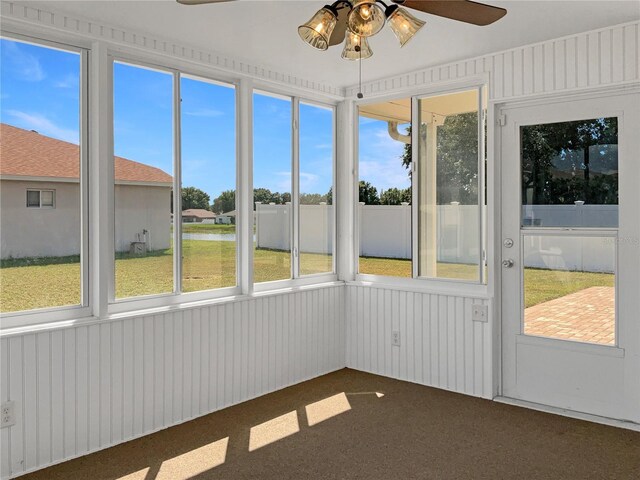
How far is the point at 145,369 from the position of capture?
3414mm

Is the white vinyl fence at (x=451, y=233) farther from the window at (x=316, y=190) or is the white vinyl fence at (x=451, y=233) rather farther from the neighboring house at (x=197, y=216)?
the neighboring house at (x=197, y=216)

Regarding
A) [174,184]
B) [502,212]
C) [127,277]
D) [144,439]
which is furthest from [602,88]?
[144,439]

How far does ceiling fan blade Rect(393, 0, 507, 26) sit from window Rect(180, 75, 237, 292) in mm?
2083

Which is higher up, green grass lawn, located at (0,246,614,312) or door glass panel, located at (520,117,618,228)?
door glass panel, located at (520,117,618,228)

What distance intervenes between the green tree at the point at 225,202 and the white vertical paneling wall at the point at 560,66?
1.86 meters

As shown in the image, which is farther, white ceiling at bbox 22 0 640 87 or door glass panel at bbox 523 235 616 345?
door glass panel at bbox 523 235 616 345

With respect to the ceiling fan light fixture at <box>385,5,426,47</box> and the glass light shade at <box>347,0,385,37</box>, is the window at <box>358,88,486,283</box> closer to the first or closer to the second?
the ceiling fan light fixture at <box>385,5,426,47</box>

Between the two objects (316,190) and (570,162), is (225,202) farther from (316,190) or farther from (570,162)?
(570,162)

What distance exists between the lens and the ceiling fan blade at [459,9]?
2.13 metres

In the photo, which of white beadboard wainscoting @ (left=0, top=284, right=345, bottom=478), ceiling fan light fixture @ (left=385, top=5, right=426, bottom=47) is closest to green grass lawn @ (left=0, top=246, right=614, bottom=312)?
white beadboard wainscoting @ (left=0, top=284, right=345, bottom=478)

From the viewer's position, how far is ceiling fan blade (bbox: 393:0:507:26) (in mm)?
2129

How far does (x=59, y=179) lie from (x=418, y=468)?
2.67m

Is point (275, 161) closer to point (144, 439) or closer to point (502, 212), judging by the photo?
point (502, 212)

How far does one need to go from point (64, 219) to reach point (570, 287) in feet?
11.0
